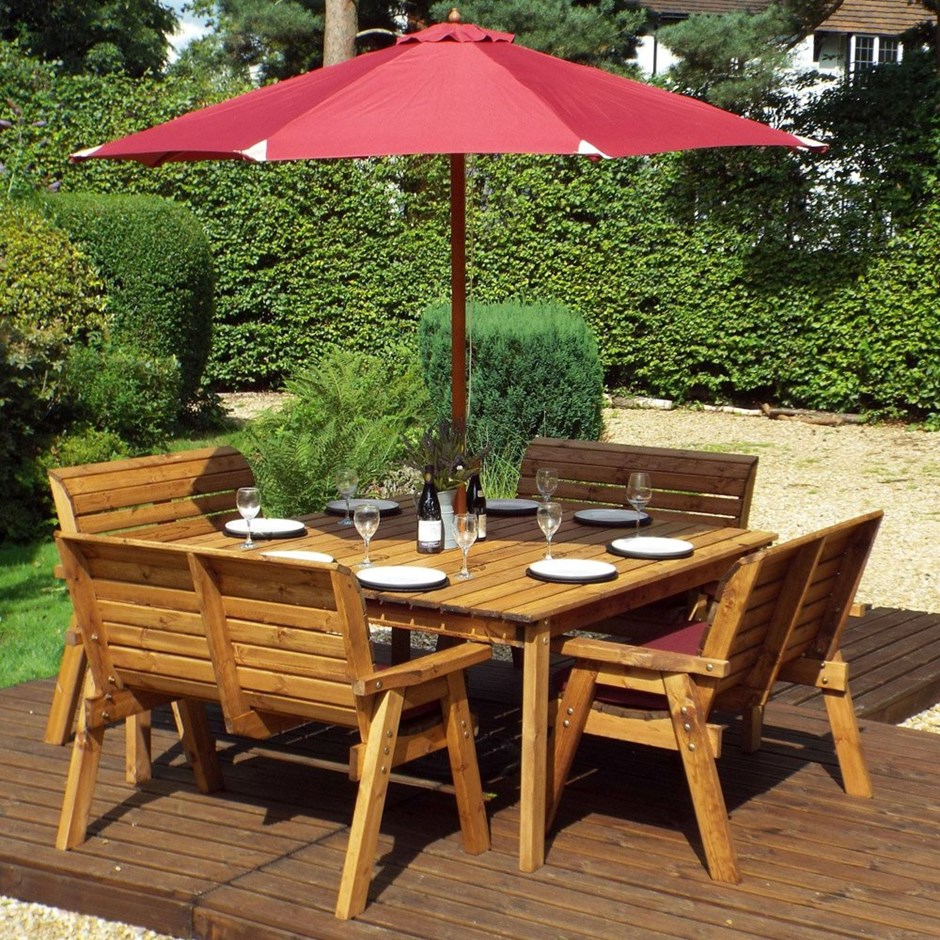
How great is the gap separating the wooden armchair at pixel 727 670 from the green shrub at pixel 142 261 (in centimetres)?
777

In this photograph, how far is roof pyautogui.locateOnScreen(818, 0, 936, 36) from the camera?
34.6 m

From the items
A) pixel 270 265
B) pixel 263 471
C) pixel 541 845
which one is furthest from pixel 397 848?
pixel 270 265

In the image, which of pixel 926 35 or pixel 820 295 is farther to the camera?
pixel 926 35

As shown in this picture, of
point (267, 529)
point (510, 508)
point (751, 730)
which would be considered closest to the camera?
point (751, 730)

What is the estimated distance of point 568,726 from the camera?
3.74m

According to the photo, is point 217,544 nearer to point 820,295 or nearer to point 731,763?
point 731,763

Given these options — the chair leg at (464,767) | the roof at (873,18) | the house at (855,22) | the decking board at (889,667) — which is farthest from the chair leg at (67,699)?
the roof at (873,18)

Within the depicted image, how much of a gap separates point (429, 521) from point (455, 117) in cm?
128

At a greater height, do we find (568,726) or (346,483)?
(346,483)

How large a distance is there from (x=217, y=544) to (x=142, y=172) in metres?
10.6

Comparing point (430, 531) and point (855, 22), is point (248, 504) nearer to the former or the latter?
point (430, 531)

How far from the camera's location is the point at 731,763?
4.39 metres

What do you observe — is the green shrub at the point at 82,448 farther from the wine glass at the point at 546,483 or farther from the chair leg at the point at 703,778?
the chair leg at the point at 703,778

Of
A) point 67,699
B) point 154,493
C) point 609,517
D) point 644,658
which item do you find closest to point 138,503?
point 154,493
